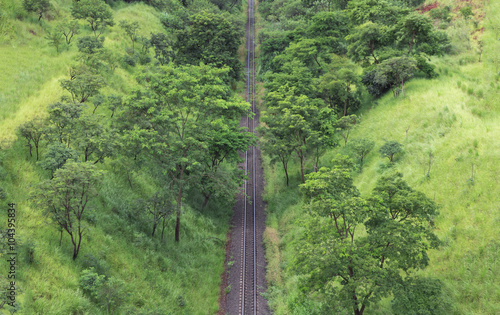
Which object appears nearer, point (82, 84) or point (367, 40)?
point (82, 84)

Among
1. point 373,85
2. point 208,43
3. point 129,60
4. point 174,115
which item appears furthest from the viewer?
point 208,43

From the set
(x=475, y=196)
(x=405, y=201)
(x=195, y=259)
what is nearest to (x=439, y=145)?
(x=475, y=196)

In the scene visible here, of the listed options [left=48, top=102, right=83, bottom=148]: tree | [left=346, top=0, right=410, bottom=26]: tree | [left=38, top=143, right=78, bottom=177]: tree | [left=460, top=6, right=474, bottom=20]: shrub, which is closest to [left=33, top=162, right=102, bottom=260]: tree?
[left=38, top=143, right=78, bottom=177]: tree

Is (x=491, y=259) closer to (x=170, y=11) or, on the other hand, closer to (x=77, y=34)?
(x=77, y=34)

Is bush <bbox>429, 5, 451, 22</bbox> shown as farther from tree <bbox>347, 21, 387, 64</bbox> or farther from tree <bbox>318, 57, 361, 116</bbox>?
tree <bbox>318, 57, 361, 116</bbox>

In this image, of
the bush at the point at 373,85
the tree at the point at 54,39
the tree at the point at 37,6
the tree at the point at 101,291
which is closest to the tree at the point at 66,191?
the tree at the point at 101,291

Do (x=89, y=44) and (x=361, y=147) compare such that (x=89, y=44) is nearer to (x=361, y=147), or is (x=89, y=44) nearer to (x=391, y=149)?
(x=361, y=147)

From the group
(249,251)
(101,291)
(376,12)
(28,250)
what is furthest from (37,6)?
(376,12)
